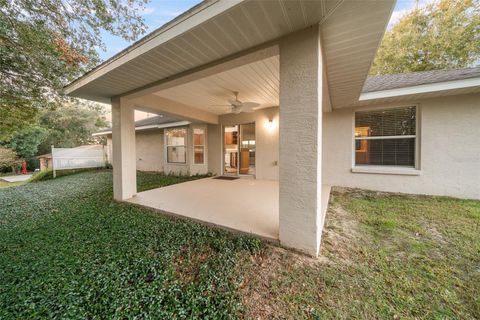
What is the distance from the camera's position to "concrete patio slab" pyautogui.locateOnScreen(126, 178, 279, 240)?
262cm

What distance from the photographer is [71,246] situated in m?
2.29

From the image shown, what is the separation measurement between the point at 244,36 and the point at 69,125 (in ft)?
77.1

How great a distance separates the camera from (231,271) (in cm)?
175

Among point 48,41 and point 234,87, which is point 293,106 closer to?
point 234,87

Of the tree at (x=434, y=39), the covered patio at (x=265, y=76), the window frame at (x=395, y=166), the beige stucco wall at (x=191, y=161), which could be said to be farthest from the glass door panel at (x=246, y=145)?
the tree at (x=434, y=39)

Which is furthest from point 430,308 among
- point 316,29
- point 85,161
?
point 85,161

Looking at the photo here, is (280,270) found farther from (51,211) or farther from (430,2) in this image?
(430,2)

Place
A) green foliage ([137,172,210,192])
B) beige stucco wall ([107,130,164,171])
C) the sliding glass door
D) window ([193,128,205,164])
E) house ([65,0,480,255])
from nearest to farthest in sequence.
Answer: house ([65,0,480,255])
green foliage ([137,172,210,192])
the sliding glass door
window ([193,128,205,164])
beige stucco wall ([107,130,164,171])

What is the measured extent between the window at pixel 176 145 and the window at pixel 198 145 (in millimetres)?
598

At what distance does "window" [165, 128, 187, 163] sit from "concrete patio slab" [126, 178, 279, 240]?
376 centimetres

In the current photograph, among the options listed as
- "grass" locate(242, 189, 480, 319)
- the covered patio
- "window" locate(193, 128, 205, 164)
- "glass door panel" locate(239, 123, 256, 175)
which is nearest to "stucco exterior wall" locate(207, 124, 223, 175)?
"window" locate(193, 128, 205, 164)

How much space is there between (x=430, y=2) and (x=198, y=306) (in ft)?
48.1

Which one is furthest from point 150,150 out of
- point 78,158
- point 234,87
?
point 234,87

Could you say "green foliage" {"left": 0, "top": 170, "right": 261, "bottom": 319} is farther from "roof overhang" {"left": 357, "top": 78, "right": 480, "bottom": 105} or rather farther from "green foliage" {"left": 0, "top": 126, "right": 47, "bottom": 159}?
"green foliage" {"left": 0, "top": 126, "right": 47, "bottom": 159}
